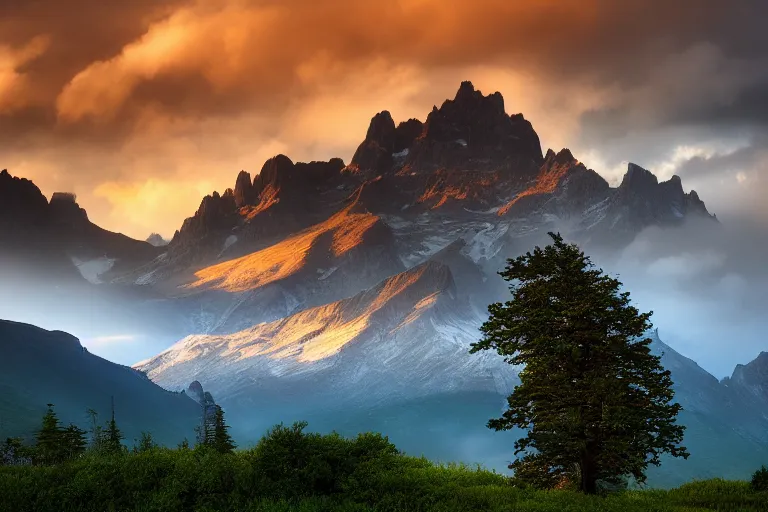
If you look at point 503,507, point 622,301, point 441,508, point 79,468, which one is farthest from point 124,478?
point 622,301

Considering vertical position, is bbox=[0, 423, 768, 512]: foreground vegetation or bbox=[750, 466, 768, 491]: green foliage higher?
bbox=[0, 423, 768, 512]: foreground vegetation

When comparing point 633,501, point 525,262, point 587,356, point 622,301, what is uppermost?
point 525,262

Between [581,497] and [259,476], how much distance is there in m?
15.6

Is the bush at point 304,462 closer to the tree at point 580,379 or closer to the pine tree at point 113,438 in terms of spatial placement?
the tree at point 580,379

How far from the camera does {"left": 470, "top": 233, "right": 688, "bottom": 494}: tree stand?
36500 mm

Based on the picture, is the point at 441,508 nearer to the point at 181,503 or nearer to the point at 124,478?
the point at 181,503

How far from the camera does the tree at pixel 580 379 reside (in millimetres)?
36500

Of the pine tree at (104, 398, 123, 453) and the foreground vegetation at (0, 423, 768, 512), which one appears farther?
the pine tree at (104, 398, 123, 453)

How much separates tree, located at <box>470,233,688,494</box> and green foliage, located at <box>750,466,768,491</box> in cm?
396

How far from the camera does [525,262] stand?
4228 centimetres

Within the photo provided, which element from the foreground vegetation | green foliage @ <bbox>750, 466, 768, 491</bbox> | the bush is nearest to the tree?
the foreground vegetation

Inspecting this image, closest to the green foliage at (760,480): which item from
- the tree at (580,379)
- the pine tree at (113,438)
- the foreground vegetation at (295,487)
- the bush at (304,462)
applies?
the foreground vegetation at (295,487)

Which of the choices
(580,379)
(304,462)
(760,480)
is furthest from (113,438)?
(760,480)

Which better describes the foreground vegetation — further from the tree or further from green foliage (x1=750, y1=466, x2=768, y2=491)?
the tree
